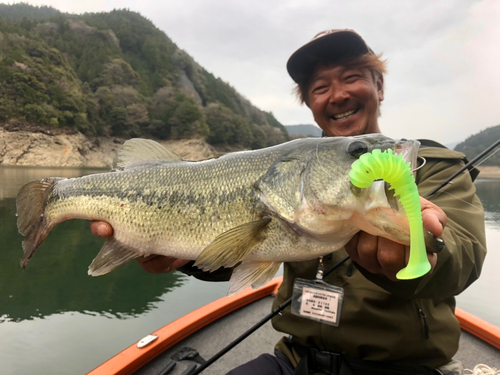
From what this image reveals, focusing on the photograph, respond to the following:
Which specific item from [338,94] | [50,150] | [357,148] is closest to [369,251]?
[357,148]

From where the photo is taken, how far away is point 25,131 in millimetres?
29703

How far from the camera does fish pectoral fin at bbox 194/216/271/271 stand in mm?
1456

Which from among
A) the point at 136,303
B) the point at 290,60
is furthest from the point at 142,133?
the point at 290,60

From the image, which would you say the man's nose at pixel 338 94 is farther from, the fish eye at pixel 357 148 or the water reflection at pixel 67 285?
the water reflection at pixel 67 285

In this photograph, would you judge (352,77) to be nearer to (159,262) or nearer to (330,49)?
(330,49)

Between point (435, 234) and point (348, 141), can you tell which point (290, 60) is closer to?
point (348, 141)

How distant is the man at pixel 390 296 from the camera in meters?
1.27

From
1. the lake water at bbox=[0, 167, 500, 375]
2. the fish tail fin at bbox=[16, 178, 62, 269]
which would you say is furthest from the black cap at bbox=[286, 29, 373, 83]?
the lake water at bbox=[0, 167, 500, 375]

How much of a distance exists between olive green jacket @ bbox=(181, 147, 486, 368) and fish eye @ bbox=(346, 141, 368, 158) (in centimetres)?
55

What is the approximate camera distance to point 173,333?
10.1 feet

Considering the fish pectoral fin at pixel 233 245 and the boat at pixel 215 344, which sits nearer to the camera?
the fish pectoral fin at pixel 233 245

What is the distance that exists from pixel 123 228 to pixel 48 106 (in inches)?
1544

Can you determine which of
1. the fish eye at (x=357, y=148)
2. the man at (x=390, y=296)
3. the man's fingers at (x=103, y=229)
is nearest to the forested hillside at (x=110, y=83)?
the man's fingers at (x=103, y=229)

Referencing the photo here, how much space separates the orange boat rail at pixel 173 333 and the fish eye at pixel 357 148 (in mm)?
2538
